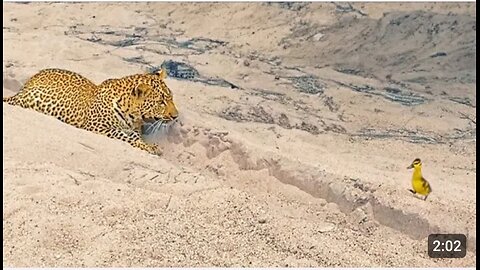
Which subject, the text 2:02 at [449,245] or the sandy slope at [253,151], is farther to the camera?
the text 2:02 at [449,245]

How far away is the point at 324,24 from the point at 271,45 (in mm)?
1332

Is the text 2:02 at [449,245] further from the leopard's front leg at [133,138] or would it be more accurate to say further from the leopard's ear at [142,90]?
the leopard's ear at [142,90]

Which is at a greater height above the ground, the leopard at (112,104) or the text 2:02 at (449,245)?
the leopard at (112,104)

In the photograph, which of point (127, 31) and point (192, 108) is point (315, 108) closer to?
point (192, 108)

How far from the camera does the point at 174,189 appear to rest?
15.8 ft
